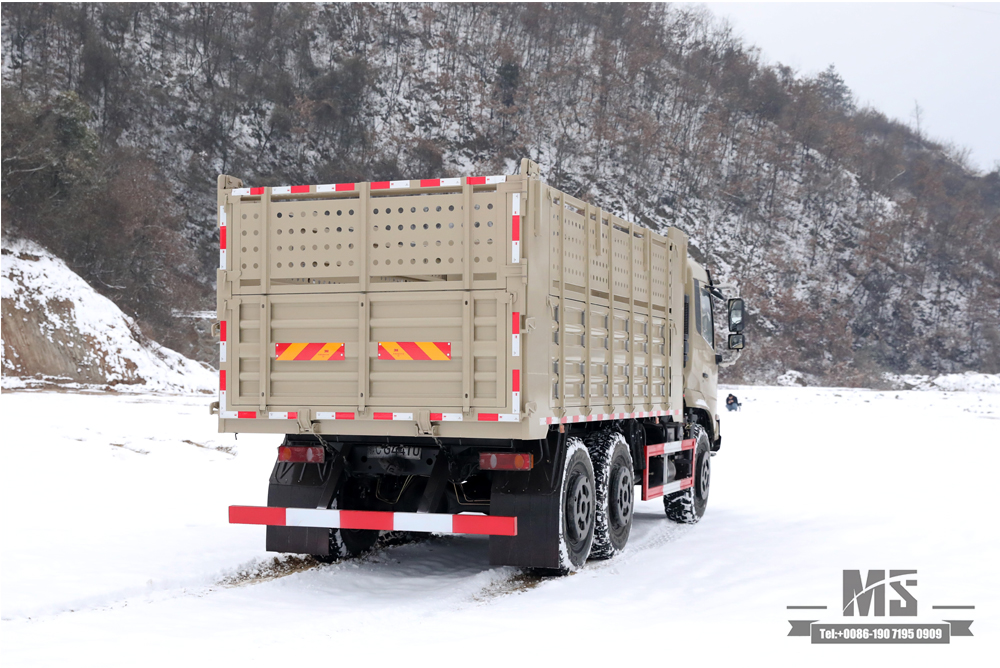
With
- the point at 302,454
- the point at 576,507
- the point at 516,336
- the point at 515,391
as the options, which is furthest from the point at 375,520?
the point at 516,336

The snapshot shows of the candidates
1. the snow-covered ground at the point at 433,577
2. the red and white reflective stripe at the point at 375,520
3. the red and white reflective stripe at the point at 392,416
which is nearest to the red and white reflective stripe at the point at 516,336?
the red and white reflective stripe at the point at 392,416

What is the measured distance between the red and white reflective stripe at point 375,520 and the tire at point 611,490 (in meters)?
1.46

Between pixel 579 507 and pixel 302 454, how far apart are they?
7.65 feet

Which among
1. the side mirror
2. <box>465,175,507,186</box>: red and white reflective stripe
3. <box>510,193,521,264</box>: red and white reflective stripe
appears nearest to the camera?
<box>510,193,521,264</box>: red and white reflective stripe

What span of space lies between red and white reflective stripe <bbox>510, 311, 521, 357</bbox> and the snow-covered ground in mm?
1776

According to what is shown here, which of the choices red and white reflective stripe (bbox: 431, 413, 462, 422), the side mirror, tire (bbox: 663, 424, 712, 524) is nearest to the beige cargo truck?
red and white reflective stripe (bbox: 431, 413, 462, 422)

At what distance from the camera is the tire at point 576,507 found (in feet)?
26.1

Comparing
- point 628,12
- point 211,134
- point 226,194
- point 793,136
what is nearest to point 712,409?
point 226,194

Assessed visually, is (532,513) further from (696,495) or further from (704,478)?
(704,478)

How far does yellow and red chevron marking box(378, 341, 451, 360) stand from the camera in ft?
24.3

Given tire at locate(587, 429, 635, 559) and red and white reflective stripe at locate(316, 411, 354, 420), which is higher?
red and white reflective stripe at locate(316, 411, 354, 420)

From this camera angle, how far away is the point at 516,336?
7.21m

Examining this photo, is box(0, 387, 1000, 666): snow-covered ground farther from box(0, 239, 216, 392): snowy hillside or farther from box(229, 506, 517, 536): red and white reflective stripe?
box(0, 239, 216, 392): snowy hillside

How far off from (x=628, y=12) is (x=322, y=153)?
90.7ft
